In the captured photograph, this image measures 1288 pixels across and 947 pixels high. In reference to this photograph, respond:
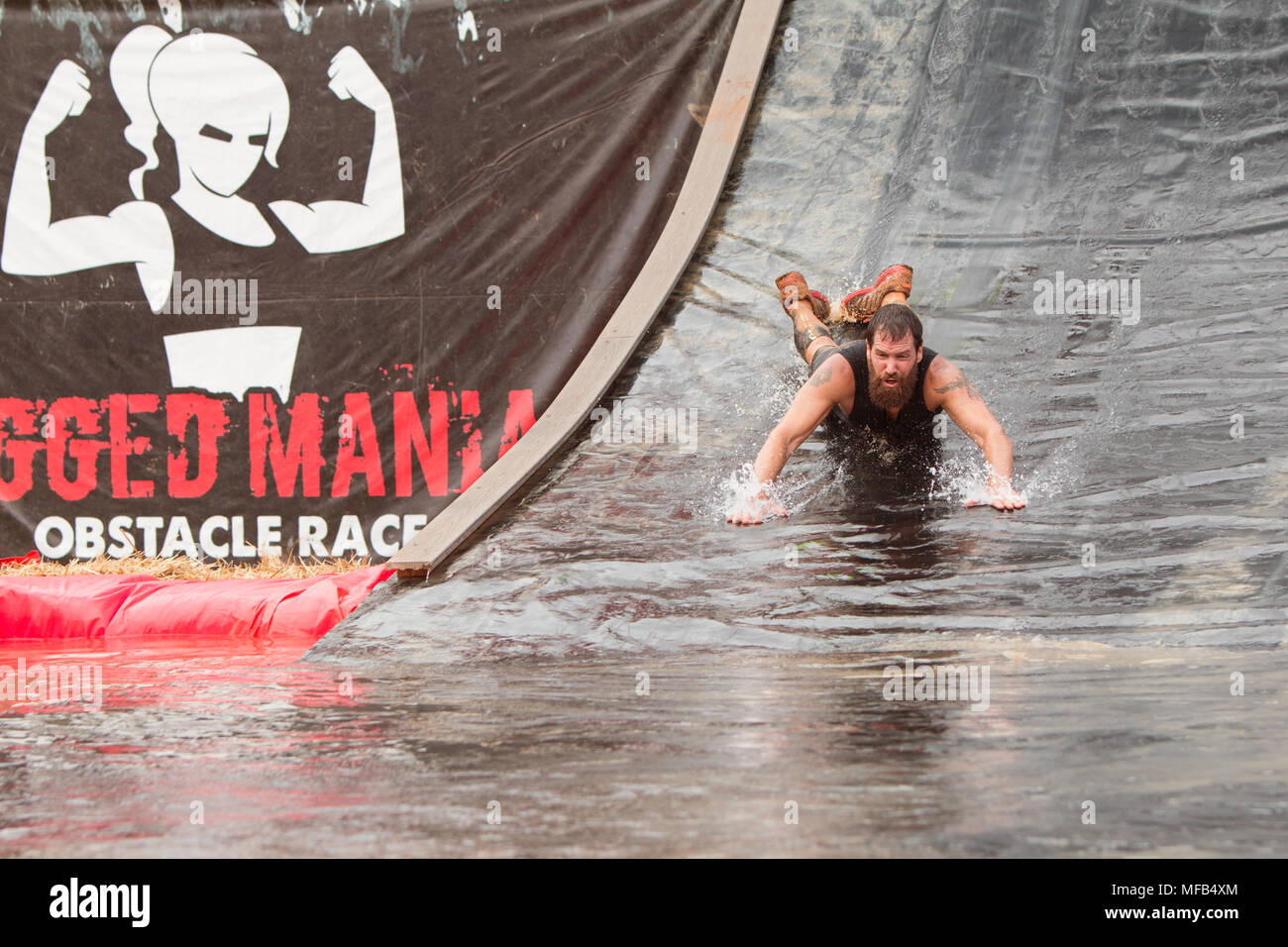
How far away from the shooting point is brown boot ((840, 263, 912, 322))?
369 cm

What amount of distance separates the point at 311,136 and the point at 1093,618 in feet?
13.7

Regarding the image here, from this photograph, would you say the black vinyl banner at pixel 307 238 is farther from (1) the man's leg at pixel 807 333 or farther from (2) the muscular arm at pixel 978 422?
(2) the muscular arm at pixel 978 422

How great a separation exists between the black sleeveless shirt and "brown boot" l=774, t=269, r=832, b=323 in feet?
1.72

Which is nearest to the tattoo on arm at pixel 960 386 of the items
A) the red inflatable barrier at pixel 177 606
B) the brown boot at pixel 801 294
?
the brown boot at pixel 801 294

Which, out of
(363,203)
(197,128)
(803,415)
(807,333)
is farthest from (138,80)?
(803,415)

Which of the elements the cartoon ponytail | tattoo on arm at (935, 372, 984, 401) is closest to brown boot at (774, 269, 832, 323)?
tattoo on arm at (935, 372, 984, 401)

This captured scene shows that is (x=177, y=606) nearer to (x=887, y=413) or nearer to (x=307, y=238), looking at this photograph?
(x=307, y=238)

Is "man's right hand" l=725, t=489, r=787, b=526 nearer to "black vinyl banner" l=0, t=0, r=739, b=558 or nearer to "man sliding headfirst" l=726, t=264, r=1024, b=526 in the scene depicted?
"man sliding headfirst" l=726, t=264, r=1024, b=526

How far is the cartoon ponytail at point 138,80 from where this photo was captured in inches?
197

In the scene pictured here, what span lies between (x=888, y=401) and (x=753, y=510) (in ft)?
1.97

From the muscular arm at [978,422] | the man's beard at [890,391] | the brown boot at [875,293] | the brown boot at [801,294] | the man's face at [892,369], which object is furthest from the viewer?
the brown boot at [801,294]

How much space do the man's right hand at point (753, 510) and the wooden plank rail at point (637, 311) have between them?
0.78 metres
